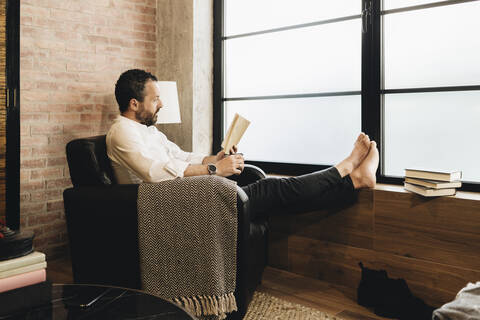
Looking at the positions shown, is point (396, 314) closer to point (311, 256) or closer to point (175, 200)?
point (311, 256)

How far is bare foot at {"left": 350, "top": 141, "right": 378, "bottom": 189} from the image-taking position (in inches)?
97.1

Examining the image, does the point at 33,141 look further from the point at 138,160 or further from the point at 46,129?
the point at 138,160

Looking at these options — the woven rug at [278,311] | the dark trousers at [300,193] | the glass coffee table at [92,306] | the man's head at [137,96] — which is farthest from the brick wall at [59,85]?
the glass coffee table at [92,306]

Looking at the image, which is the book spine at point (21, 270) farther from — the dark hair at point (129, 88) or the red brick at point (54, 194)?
the red brick at point (54, 194)

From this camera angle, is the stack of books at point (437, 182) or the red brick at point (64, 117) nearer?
the stack of books at point (437, 182)

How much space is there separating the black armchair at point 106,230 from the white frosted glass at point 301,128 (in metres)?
1.13

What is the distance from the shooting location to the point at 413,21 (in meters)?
2.62

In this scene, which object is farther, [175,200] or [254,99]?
[254,99]

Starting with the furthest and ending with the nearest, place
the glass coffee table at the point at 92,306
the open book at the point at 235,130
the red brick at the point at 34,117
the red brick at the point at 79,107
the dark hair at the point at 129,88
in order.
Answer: the red brick at the point at 79,107, the red brick at the point at 34,117, the dark hair at the point at 129,88, the open book at the point at 235,130, the glass coffee table at the point at 92,306

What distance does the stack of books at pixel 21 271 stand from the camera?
1.05 meters

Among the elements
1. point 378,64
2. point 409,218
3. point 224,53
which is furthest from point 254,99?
point 409,218

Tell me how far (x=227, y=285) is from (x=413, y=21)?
187 centimetres

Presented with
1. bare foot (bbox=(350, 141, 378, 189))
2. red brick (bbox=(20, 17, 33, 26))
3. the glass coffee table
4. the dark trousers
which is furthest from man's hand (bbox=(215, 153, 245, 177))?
red brick (bbox=(20, 17, 33, 26))

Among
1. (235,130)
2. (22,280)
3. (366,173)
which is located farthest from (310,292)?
(22,280)
